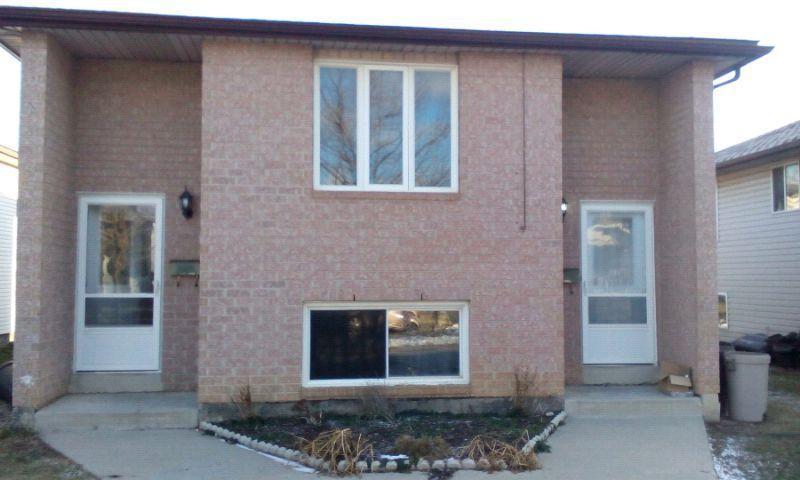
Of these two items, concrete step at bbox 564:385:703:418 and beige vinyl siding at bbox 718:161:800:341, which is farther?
beige vinyl siding at bbox 718:161:800:341

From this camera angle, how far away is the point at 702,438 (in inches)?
315

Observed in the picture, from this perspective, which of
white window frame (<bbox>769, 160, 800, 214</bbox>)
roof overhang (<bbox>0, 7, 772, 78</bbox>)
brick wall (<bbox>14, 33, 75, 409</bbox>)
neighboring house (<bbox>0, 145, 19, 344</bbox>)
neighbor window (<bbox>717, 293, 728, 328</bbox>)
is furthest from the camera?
neighbor window (<bbox>717, 293, 728, 328</bbox>)

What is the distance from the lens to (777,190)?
15.0 m

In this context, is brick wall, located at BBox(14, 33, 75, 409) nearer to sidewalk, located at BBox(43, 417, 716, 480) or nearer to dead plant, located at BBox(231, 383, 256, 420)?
sidewalk, located at BBox(43, 417, 716, 480)

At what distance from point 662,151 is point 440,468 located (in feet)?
18.8

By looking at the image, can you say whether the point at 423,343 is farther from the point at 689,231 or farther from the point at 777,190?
the point at 777,190

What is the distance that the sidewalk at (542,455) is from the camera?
6.68m

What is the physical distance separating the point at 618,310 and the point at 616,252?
0.81 meters

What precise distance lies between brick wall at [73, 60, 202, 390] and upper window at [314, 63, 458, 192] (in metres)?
1.92

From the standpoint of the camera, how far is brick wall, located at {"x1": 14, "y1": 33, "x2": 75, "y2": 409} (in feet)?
26.7

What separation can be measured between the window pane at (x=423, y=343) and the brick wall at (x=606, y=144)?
213cm

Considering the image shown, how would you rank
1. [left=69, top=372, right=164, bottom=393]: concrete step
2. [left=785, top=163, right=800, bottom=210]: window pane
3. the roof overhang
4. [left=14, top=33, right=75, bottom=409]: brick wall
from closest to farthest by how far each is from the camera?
the roof overhang, [left=14, top=33, right=75, bottom=409]: brick wall, [left=69, top=372, right=164, bottom=393]: concrete step, [left=785, top=163, right=800, bottom=210]: window pane

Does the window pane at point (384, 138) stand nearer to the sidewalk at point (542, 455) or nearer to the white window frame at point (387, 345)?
the white window frame at point (387, 345)

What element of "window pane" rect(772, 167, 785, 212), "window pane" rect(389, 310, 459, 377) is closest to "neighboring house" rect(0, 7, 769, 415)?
"window pane" rect(389, 310, 459, 377)
